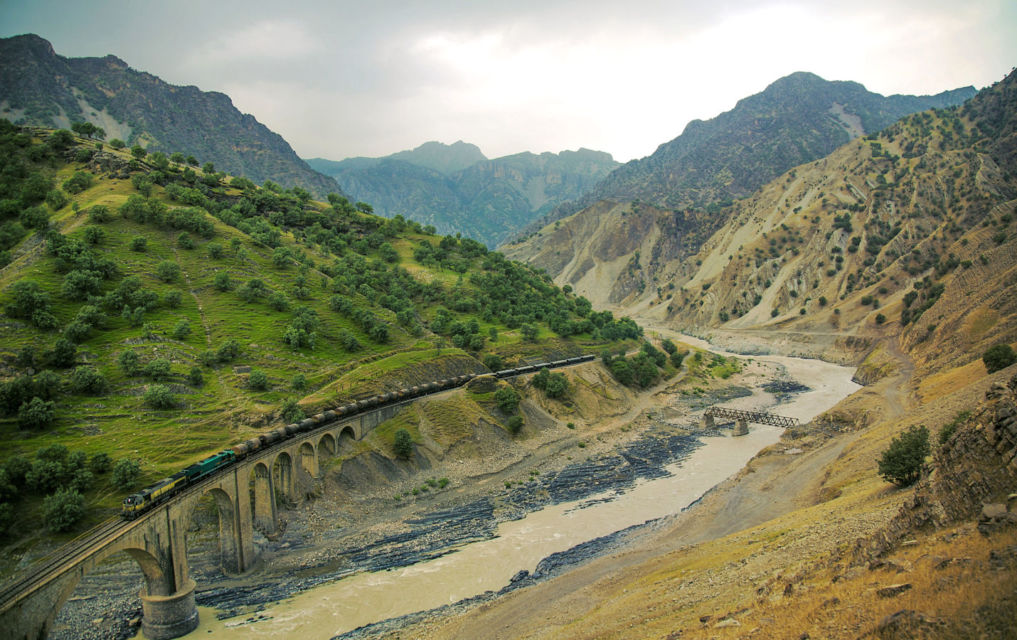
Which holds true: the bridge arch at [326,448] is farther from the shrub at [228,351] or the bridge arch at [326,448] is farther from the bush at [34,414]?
the bush at [34,414]

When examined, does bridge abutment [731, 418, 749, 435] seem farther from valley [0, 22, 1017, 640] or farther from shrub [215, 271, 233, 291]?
shrub [215, 271, 233, 291]

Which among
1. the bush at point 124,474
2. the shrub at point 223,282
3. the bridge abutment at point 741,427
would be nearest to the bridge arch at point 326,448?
Answer: the bush at point 124,474

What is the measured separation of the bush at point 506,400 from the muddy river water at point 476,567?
2091cm

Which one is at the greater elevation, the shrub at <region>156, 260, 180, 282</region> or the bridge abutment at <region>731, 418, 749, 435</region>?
the shrub at <region>156, 260, 180, 282</region>

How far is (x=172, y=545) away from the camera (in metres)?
32.7

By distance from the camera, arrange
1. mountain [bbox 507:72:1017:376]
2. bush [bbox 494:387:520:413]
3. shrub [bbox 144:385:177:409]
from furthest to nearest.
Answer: mountain [bbox 507:72:1017:376], bush [bbox 494:387:520:413], shrub [bbox 144:385:177:409]

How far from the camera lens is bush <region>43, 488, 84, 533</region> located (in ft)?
113

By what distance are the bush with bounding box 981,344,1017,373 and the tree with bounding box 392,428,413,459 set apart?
5877 centimetres

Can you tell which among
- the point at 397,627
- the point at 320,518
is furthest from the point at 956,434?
the point at 320,518

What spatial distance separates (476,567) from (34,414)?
123 ft

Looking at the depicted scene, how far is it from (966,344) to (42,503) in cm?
9915

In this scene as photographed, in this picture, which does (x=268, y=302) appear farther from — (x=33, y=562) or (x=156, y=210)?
(x=33, y=562)

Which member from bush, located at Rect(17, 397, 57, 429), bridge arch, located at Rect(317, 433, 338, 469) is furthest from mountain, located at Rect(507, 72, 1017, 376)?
bush, located at Rect(17, 397, 57, 429)

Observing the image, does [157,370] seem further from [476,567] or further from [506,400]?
[506,400]
